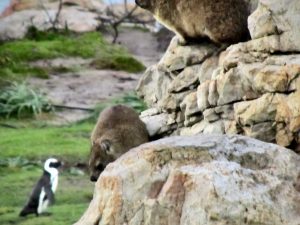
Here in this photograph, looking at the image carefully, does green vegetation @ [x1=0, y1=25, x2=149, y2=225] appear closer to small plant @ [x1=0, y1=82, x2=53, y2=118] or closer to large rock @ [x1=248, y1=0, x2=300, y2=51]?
small plant @ [x1=0, y1=82, x2=53, y2=118]

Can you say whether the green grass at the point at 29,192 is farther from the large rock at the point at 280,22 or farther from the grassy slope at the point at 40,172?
the large rock at the point at 280,22

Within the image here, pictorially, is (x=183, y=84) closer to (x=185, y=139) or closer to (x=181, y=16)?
(x=181, y=16)

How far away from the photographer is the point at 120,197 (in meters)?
10.9

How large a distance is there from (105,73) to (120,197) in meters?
19.6

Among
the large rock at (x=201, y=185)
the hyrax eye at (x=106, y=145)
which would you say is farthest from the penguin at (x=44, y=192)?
the large rock at (x=201, y=185)

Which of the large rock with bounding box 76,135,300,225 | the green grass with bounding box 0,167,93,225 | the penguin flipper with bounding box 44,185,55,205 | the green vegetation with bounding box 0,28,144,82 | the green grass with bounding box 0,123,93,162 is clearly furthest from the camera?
the green vegetation with bounding box 0,28,144,82

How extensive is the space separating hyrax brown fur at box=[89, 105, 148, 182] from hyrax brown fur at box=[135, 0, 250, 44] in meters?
1.38

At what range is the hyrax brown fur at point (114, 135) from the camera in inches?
640

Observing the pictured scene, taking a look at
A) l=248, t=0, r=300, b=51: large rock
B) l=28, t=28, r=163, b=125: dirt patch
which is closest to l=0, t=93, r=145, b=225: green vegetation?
l=28, t=28, r=163, b=125: dirt patch

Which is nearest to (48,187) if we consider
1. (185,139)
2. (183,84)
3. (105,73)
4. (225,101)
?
(183,84)

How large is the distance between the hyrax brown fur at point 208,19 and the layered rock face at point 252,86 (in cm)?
25

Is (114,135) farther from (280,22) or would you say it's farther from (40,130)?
(40,130)

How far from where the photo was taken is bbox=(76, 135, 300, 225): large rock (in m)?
10.5

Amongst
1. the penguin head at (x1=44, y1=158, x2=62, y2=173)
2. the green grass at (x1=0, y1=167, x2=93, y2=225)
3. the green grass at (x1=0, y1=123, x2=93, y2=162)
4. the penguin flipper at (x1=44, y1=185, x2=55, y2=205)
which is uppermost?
the penguin head at (x1=44, y1=158, x2=62, y2=173)
